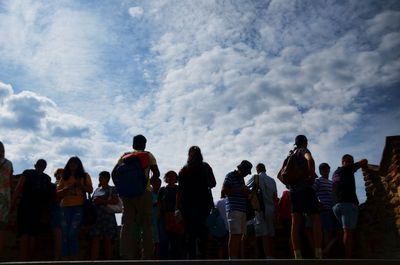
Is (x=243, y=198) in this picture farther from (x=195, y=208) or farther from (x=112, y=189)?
(x=112, y=189)

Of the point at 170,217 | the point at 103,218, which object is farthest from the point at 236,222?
the point at 103,218

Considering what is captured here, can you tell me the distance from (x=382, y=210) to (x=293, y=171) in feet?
9.57

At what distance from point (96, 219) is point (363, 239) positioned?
16.0 ft

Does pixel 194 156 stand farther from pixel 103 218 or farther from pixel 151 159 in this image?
pixel 103 218

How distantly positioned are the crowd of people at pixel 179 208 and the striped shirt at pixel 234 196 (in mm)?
15

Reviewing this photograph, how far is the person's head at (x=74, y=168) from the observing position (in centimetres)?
684

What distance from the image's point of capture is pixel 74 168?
6879 millimetres

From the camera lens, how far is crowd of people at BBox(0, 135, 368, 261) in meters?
5.80

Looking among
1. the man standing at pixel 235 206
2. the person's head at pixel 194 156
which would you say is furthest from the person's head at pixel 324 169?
the person's head at pixel 194 156

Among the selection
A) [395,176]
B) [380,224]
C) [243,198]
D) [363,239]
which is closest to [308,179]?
[243,198]

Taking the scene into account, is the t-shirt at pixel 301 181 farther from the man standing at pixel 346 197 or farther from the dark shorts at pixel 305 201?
the man standing at pixel 346 197

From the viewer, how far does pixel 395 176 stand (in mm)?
7289

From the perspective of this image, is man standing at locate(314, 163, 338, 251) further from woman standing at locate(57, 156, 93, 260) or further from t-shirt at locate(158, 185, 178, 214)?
woman standing at locate(57, 156, 93, 260)

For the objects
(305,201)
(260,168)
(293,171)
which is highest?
(260,168)
